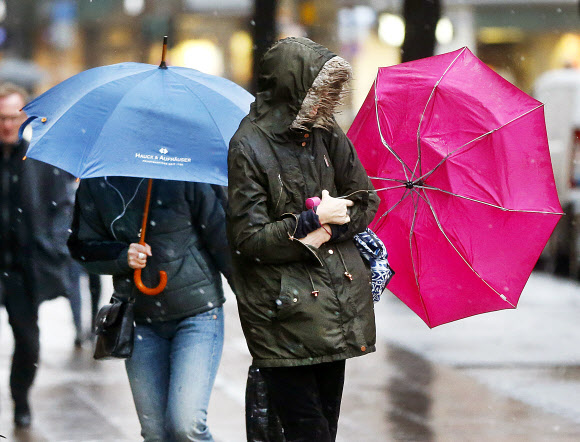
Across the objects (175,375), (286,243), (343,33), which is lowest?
(343,33)

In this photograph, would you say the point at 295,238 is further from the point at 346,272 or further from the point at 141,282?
the point at 141,282

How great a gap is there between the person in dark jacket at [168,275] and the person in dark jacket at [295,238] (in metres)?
0.61

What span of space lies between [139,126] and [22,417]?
2942 millimetres

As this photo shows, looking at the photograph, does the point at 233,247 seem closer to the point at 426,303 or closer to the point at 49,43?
the point at 426,303

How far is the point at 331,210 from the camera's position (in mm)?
3791

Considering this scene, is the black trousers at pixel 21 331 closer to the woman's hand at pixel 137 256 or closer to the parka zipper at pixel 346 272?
the woman's hand at pixel 137 256

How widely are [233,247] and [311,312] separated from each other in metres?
0.38

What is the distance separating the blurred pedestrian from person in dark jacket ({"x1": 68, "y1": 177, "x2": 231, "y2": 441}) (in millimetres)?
2167

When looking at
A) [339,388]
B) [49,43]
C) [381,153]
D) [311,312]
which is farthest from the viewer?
[49,43]

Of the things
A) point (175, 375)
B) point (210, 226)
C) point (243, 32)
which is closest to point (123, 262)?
point (210, 226)

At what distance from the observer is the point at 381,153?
15.3ft

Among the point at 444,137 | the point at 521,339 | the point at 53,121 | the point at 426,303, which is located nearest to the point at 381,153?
the point at 444,137

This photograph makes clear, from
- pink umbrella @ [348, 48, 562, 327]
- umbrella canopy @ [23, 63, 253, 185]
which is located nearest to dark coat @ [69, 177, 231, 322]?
umbrella canopy @ [23, 63, 253, 185]

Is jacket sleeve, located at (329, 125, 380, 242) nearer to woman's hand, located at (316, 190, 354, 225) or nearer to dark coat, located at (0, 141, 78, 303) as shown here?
woman's hand, located at (316, 190, 354, 225)
